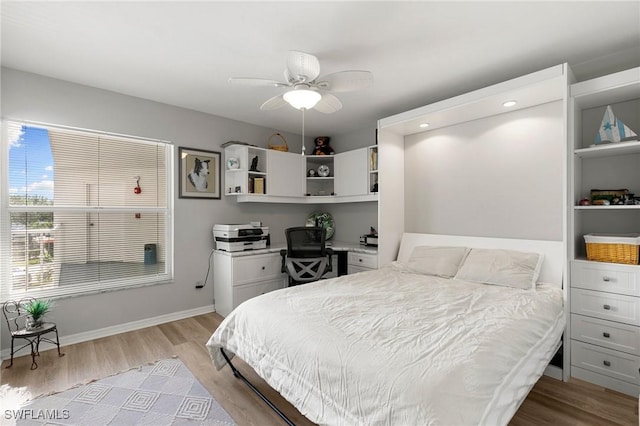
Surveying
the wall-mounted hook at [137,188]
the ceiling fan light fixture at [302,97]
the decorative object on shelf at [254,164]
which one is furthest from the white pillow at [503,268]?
the wall-mounted hook at [137,188]

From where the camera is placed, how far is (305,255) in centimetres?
360

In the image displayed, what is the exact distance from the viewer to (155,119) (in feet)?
11.3

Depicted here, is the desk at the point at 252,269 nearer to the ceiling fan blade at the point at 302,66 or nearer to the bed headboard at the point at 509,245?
the bed headboard at the point at 509,245

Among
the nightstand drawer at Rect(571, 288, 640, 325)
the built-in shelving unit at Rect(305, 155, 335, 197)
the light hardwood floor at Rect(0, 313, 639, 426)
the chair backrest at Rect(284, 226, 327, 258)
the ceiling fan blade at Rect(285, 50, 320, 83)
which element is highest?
the ceiling fan blade at Rect(285, 50, 320, 83)

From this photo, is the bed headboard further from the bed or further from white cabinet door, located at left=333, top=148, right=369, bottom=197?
white cabinet door, located at left=333, top=148, right=369, bottom=197

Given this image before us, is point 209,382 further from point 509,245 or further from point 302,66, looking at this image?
point 509,245

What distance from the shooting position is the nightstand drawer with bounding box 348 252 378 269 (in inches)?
142

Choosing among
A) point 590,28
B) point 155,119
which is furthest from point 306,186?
point 590,28

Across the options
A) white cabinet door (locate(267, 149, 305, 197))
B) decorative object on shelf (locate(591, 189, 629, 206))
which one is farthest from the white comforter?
white cabinet door (locate(267, 149, 305, 197))

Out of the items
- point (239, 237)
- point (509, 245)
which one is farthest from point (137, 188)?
point (509, 245)

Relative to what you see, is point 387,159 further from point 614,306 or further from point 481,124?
point 614,306

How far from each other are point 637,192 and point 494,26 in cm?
177

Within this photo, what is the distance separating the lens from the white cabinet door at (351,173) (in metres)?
4.01

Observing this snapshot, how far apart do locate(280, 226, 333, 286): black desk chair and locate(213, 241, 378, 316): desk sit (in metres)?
0.27
